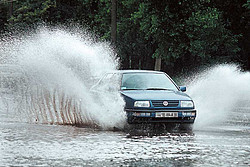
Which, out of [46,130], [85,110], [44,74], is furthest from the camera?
[44,74]

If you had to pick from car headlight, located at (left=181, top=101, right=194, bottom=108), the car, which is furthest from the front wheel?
car headlight, located at (left=181, top=101, right=194, bottom=108)

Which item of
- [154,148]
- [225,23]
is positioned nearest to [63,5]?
[225,23]

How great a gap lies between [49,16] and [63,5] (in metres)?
3.65

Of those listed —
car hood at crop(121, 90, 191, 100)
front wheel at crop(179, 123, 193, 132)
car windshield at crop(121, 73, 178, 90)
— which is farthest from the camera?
car windshield at crop(121, 73, 178, 90)

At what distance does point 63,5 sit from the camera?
229 ft

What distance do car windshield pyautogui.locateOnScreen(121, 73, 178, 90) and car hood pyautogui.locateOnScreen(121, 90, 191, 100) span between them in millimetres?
422

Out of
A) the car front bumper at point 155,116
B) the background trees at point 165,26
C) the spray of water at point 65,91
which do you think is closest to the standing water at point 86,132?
the spray of water at point 65,91

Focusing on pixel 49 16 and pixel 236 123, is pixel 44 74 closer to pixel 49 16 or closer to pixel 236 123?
pixel 236 123

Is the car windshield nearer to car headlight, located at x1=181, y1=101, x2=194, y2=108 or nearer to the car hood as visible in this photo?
the car hood

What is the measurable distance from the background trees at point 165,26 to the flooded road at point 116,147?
31.0 meters

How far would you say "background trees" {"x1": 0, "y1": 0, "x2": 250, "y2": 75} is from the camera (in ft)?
148

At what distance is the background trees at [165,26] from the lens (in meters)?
45.0

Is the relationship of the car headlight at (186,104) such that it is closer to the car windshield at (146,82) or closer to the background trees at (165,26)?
the car windshield at (146,82)

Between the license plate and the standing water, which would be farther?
the license plate
